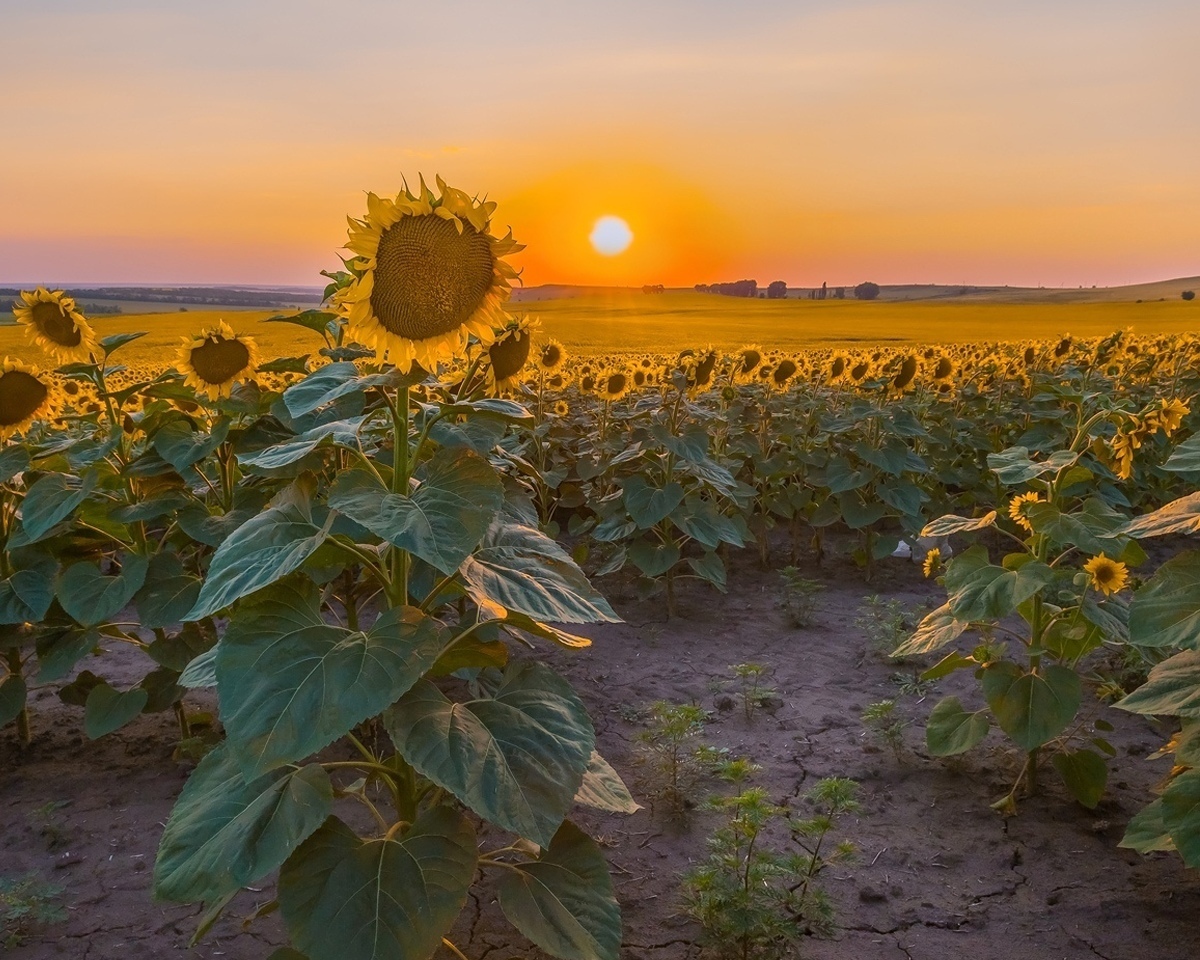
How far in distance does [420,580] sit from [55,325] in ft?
6.55

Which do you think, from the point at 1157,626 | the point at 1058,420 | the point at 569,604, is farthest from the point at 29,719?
the point at 1058,420

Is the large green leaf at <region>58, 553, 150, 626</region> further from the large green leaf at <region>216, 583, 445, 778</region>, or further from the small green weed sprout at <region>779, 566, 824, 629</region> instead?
the small green weed sprout at <region>779, 566, 824, 629</region>

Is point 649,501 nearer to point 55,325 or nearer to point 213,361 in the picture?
point 213,361

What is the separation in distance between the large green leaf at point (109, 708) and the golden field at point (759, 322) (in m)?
15.1

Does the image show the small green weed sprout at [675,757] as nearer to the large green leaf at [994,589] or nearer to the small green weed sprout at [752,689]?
the small green weed sprout at [752,689]

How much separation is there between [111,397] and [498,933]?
2649mm

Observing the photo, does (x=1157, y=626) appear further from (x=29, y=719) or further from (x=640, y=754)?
(x=29, y=719)

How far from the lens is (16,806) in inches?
147

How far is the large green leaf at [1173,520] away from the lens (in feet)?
8.70

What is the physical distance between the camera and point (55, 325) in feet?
13.3

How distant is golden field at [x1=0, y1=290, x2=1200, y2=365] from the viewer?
23.1m

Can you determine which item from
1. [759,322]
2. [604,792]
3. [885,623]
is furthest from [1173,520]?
[759,322]

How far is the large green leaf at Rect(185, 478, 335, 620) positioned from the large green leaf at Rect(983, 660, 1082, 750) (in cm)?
256

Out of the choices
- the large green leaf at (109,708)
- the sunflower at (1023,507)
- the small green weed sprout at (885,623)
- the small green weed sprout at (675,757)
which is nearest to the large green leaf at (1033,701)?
the sunflower at (1023,507)
